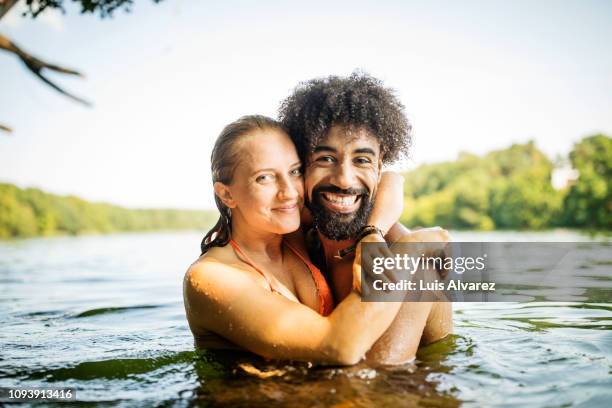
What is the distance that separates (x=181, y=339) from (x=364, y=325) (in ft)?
8.80

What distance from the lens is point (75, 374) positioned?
11.6 ft

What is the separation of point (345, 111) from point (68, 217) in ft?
316

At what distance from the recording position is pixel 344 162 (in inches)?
144

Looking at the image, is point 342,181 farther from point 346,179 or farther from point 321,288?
point 321,288

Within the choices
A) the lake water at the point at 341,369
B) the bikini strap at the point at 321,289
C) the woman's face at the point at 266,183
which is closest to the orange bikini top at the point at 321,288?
the bikini strap at the point at 321,289

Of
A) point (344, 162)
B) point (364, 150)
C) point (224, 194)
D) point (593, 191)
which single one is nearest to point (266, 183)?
point (224, 194)

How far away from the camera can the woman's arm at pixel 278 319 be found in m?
2.71

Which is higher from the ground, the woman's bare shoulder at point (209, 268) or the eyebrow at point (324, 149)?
the eyebrow at point (324, 149)

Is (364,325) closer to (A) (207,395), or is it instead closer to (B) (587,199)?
(A) (207,395)

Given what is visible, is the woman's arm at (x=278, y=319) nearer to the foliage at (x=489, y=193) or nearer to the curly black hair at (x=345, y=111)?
the curly black hair at (x=345, y=111)

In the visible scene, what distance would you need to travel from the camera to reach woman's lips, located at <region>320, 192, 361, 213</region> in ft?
11.9

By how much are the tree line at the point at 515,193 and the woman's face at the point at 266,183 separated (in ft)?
189

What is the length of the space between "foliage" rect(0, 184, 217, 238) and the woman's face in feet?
259

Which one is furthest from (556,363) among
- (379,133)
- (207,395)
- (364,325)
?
(207,395)
